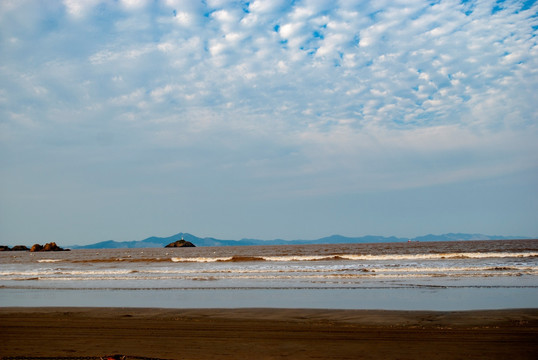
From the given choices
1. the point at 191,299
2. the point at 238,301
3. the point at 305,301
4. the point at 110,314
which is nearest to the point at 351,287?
the point at 305,301

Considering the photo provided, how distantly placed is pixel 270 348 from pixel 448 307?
693 cm

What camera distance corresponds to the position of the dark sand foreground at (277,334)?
7.28 meters

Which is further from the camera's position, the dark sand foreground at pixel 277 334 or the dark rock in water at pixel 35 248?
the dark rock in water at pixel 35 248

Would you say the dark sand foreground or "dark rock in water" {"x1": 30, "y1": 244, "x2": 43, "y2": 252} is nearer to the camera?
the dark sand foreground

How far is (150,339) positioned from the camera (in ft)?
28.2

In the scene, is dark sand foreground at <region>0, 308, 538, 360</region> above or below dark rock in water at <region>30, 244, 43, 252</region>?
above

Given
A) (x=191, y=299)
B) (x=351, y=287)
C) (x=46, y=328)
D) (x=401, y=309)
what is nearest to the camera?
(x=46, y=328)

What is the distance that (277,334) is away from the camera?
884 cm

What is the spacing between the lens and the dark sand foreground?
23.9 ft

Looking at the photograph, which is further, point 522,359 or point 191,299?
point 191,299

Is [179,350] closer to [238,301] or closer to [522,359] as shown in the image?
[522,359]

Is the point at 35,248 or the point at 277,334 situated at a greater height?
the point at 277,334

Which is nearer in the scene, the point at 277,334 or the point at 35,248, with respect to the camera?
the point at 277,334

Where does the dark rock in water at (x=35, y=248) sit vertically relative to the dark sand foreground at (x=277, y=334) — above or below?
below
